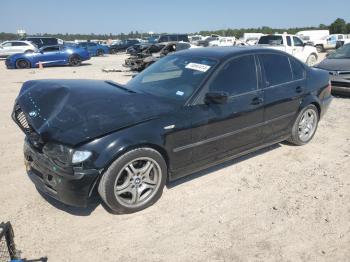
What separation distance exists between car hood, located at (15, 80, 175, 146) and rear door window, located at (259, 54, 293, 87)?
1.69 meters

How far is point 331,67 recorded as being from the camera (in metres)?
8.88

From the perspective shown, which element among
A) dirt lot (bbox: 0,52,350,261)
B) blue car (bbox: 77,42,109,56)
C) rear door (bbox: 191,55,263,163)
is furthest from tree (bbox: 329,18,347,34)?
rear door (bbox: 191,55,263,163)

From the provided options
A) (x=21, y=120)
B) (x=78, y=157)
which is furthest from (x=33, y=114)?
(x=78, y=157)

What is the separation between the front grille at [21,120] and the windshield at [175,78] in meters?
1.39

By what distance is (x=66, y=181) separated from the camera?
3.05 metres

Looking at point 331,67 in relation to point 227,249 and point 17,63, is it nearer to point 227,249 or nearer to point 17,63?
point 227,249

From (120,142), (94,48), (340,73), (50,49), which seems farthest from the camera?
(94,48)

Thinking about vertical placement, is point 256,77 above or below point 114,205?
above

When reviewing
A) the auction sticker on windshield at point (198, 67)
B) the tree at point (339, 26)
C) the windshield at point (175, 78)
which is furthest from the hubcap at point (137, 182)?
the tree at point (339, 26)

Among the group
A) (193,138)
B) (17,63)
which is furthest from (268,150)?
(17,63)

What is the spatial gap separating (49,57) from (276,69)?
17677 mm

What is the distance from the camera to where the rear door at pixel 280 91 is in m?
4.56

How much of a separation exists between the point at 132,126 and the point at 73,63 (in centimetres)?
1872

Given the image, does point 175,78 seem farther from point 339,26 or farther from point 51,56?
point 339,26
